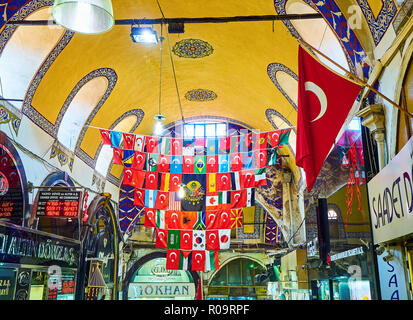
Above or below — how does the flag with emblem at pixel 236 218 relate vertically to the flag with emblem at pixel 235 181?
below

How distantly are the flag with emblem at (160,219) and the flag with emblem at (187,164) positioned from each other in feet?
5.14

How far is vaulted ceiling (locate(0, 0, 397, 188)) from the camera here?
23.3 feet

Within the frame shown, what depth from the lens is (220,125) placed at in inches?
661

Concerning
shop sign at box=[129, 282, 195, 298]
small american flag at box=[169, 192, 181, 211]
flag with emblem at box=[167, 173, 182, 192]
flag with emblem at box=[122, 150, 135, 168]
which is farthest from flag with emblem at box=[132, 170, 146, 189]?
shop sign at box=[129, 282, 195, 298]

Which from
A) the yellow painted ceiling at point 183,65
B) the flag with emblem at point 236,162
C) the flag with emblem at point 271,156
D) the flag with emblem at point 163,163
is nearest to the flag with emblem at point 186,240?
the flag with emblem at point 163,163

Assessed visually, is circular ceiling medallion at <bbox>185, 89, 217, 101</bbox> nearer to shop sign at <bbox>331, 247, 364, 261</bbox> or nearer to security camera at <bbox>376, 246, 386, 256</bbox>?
shop sign at <bbox>331, 247, 364, 261</bbox>

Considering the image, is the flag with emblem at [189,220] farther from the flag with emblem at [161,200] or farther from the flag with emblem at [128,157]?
the flag with emblem at [128,157]

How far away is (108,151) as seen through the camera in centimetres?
1440

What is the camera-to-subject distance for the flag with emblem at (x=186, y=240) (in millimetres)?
11258

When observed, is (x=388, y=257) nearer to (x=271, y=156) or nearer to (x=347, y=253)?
(x=347, y=253)

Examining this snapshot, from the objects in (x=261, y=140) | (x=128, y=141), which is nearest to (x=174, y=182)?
(x=128, y=141)

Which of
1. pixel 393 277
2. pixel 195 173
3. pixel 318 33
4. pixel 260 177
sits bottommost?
pixel 393 277

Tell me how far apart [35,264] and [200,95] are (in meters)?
8.63

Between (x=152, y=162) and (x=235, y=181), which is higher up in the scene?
(x=152, y=162)
